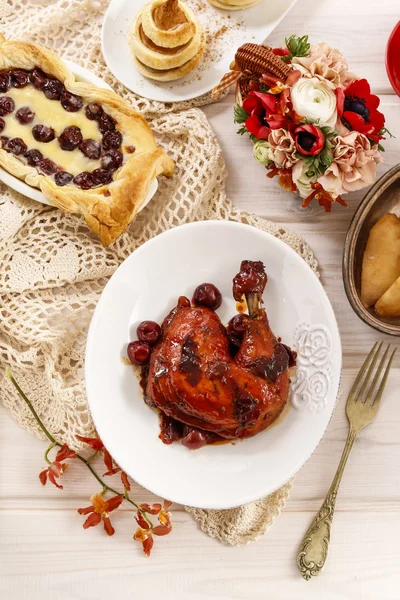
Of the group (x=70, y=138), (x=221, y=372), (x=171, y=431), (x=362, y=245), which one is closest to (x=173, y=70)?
(x=70, y=138)

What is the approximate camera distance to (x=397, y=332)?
5.74ft

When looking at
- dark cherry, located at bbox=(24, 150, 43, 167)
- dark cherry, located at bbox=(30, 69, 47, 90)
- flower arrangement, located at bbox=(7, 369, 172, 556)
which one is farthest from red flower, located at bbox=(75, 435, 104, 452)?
dark cherry, located at bbox=(30, 69, 47, 90)

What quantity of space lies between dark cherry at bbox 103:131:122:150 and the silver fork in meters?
0.90

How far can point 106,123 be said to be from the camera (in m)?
1.85

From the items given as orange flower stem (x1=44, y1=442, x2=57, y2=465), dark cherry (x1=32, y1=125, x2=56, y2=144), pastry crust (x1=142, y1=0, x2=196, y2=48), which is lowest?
orange flower stem (x1=44, y1=442, x2=57, y2=465)

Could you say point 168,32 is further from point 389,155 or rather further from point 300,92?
point 389,155

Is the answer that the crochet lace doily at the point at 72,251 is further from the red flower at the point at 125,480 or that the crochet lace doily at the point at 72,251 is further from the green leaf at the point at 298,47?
the green leaf at the point at 298,47

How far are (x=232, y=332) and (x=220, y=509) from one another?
18.9 inches

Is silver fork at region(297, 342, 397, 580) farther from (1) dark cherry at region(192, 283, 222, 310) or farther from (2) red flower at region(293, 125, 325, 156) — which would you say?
(2) red flower at region(293, 125, 325, 156)

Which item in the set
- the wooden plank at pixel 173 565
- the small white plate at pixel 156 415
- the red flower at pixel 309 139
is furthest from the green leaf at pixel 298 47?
the wooden plank at pixel 173 565

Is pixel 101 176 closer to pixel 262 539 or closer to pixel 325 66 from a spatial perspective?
pixel 325 66

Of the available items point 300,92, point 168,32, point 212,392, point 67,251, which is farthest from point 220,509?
point 168,32

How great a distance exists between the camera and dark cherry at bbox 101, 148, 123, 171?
1834 mm

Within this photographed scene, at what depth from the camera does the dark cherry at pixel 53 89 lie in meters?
1.84
